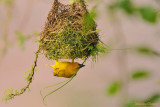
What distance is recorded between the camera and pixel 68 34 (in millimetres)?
997

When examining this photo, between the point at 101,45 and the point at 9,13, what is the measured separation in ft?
3.35

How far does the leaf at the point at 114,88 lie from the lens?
0.81 ft

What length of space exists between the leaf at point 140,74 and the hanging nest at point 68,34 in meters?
0.70

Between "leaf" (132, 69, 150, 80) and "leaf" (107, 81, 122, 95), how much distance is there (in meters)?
0.02

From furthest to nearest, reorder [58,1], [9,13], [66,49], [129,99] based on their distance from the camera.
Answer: [9,13] < [58,1] < [66,49] < [129,99]

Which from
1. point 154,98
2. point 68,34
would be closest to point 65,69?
point 68,34

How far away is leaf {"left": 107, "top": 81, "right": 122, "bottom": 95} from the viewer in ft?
0.81

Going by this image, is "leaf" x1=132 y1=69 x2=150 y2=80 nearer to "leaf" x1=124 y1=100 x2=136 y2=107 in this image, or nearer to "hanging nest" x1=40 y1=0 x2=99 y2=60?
"leaf" x1=124 y1=100 x2=136 y2=107

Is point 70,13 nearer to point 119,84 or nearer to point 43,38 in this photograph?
point 43,38

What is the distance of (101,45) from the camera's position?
41.6 inches

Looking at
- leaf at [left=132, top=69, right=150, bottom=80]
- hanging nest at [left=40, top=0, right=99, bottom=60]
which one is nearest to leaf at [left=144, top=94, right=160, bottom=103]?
leaf at [left=132, top=69, right=150, bottom=80]

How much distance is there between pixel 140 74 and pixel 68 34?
75cm

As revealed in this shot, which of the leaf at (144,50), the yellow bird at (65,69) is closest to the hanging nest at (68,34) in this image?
the yellow bird at (65,69)

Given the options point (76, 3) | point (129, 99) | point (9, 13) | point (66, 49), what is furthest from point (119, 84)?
point (9, 13)
